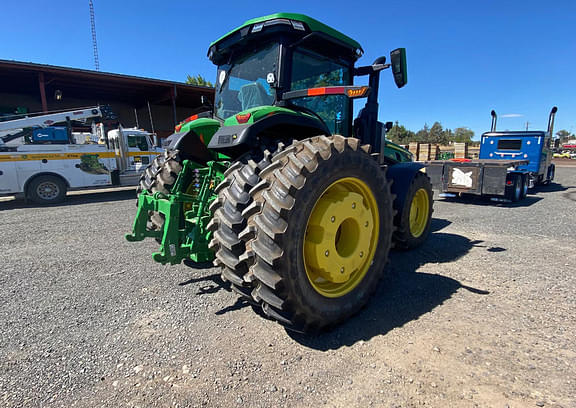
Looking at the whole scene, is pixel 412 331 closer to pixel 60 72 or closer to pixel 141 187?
pixel 141 187

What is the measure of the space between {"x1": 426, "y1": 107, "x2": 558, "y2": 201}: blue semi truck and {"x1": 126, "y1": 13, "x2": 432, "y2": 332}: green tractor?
5.57 meters

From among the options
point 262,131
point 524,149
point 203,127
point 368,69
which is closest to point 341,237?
point 262,131

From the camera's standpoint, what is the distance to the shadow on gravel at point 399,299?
2337mm

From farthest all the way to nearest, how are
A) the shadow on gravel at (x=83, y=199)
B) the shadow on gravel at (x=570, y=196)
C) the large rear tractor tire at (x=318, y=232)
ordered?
the shadow on gravel at (x=570, y=196) → the shadow on gravel at (x=83, y=199) → the large rear tractor tire at (x=318, y=232)

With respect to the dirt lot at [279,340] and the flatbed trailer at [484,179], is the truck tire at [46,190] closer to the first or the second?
the dirt lot at [279,340]

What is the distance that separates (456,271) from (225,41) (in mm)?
3665

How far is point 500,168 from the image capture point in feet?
25.9

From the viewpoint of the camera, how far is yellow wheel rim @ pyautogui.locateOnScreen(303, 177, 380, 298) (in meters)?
2.31

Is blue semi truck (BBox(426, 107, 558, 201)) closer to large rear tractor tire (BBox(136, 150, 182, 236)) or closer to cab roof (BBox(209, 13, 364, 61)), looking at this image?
cab roof (BBox(209, 13, 364, 61))

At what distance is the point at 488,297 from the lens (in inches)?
115

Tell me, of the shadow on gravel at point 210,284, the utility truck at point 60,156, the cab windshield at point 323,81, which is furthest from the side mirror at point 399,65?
the utility truck at point 60,156

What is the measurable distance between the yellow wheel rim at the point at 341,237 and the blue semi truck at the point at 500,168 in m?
6.99

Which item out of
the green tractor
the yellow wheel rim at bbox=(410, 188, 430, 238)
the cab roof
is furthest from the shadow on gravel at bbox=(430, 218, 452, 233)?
the cab roof

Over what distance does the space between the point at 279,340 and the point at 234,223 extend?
939 millimetres
